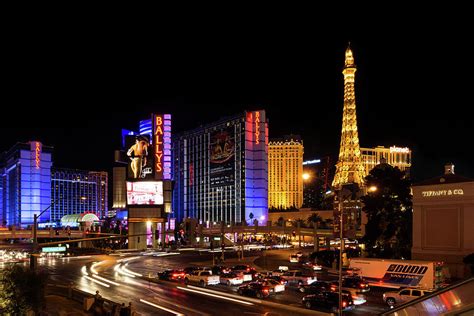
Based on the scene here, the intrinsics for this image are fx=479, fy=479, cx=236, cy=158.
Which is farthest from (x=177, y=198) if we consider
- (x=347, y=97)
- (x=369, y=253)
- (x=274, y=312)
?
(x=274, y=312)

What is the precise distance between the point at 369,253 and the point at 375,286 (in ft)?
60.0

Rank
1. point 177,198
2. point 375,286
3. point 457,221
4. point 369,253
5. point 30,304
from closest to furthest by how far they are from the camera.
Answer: point 30,304, point 375,286, point 457,221, point 369,253, point 177,198

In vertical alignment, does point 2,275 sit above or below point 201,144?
below

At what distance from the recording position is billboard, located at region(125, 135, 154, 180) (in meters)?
101

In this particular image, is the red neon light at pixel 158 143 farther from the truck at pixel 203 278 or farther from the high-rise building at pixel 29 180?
the truck at pixel 203 278

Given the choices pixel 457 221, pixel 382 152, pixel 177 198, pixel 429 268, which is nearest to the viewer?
pixel 429 268

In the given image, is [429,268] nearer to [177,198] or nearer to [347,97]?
[347,97]

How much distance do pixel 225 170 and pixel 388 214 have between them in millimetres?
89260

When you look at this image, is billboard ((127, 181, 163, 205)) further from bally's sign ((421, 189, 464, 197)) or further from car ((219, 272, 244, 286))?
bally's sign ((421, 189, 464, 197))

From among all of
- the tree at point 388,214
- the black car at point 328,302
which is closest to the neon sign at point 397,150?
the tree at point 388,214

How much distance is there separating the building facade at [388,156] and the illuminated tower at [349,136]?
199 feet

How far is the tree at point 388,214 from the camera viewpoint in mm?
57500

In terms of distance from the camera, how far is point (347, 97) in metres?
128

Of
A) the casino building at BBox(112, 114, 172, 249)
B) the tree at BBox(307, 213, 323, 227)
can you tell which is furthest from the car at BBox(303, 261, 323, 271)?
the tree at BBox(307, 213, 323, 227)
